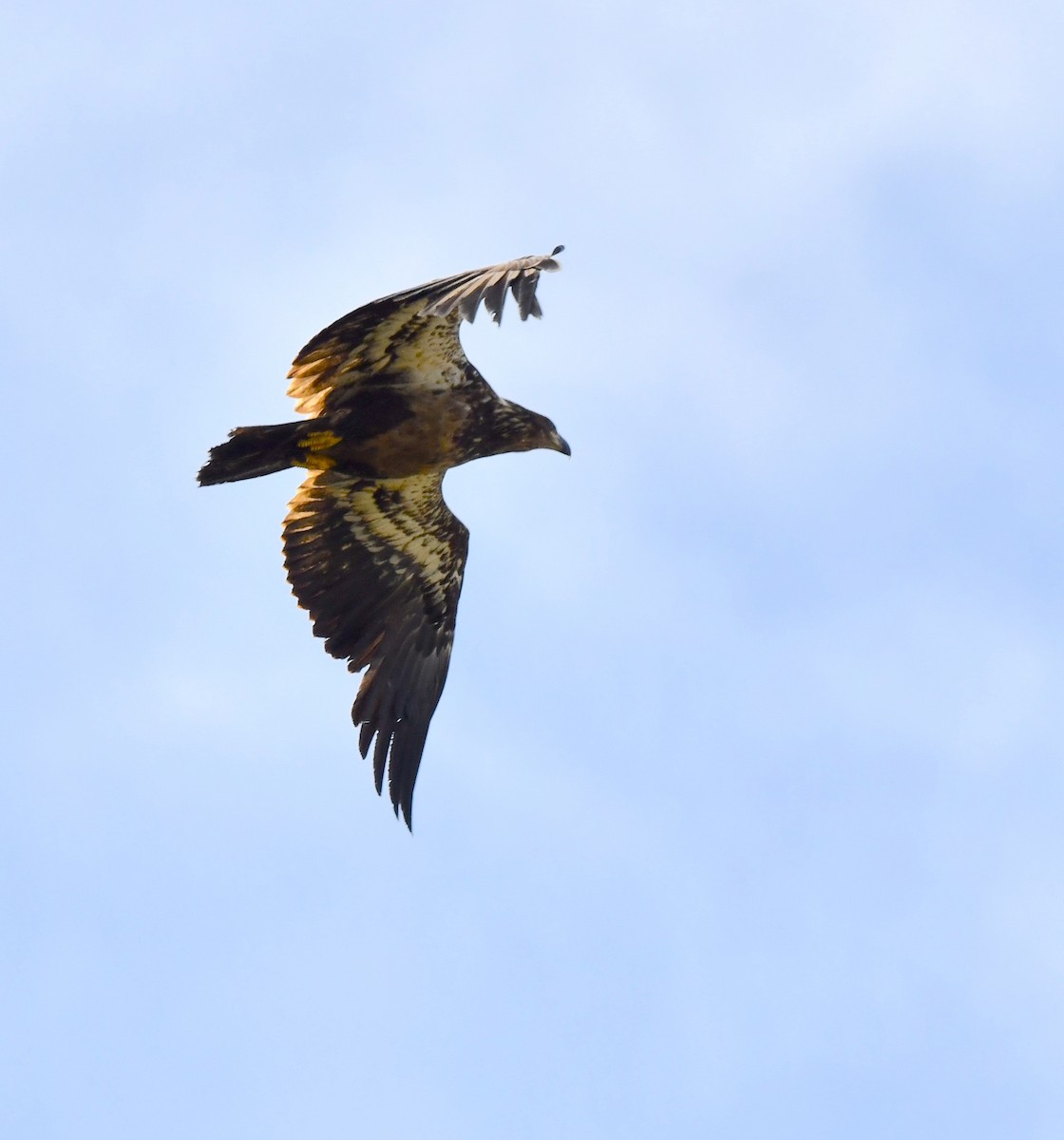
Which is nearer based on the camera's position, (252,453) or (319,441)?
(252,453)

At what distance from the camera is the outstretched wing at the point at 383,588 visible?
14906 mm

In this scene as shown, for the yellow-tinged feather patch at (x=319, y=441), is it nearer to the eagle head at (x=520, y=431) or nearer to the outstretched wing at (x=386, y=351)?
the outstretched wing at (x=386, y=351)

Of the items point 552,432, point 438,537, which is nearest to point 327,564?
point 438,537

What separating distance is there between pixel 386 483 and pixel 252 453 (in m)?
1.47

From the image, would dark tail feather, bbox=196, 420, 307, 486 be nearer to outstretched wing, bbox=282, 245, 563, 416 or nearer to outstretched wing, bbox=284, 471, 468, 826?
outstretched wing, bbox=282, 245, 563, 416

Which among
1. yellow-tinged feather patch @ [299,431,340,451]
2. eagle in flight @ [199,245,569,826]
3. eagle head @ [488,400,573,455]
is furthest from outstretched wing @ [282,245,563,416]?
eagle head @ [488,400,573,455]

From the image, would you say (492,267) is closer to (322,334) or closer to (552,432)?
(322,334)

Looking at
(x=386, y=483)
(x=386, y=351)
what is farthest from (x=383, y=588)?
(x=386, y=351)

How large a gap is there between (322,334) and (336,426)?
0.89 m

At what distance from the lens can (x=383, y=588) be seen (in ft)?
50.3

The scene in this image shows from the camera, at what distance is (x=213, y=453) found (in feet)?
45.0

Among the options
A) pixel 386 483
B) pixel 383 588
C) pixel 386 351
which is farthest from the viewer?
pixel 383 588

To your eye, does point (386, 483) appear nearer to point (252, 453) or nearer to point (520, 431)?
point (520, 431)

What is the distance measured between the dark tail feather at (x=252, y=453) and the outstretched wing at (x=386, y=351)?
0.35 meters
